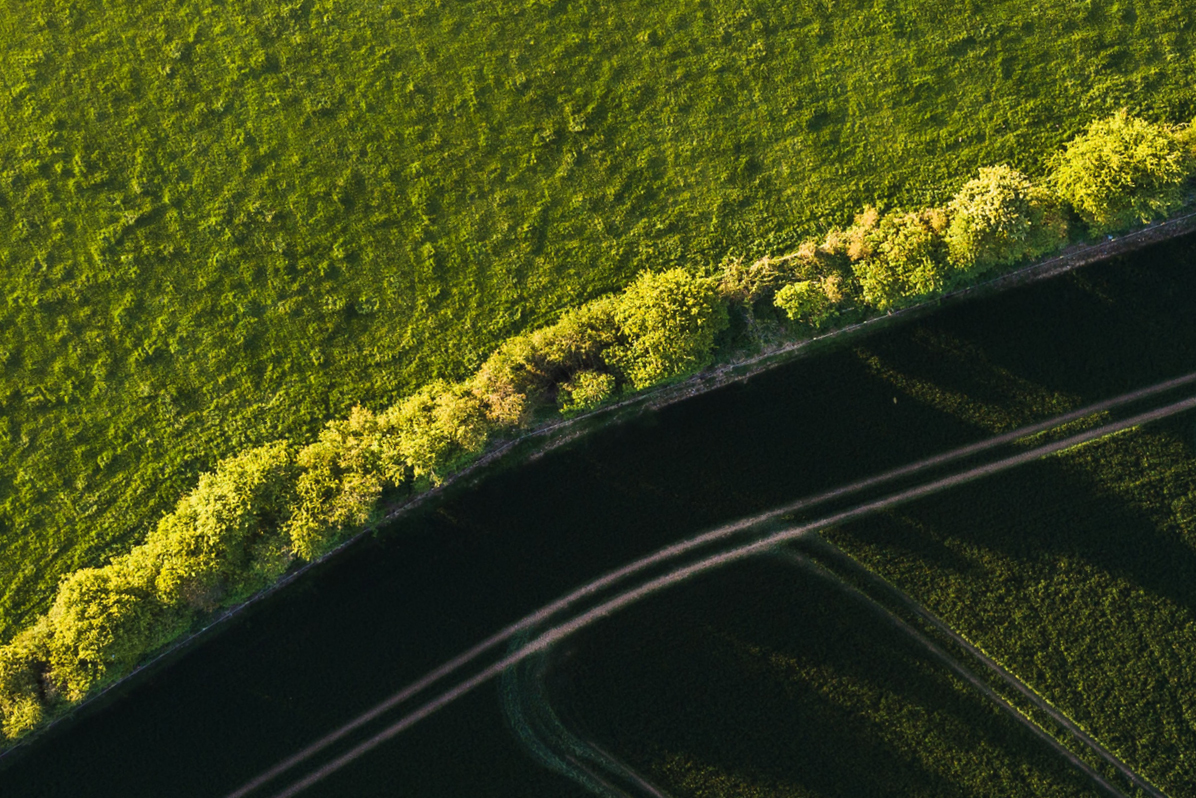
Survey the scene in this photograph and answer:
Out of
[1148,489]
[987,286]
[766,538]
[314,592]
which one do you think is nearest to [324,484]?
[314,592]

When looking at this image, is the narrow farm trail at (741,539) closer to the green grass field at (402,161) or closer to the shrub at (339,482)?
the shrub at (339,482)

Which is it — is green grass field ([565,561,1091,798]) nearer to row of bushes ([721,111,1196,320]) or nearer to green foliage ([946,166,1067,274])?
row of bushes ([721,111,1196,320])

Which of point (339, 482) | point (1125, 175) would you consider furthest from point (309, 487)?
point (1125, 175)

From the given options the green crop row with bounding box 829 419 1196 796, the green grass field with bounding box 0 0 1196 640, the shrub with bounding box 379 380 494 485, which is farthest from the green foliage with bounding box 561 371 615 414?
the green crop row with bounding box 829 419 1196 796

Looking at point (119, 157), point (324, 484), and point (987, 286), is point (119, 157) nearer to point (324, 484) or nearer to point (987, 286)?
point (324, 484)

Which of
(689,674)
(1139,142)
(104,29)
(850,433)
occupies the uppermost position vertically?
(104,29)
